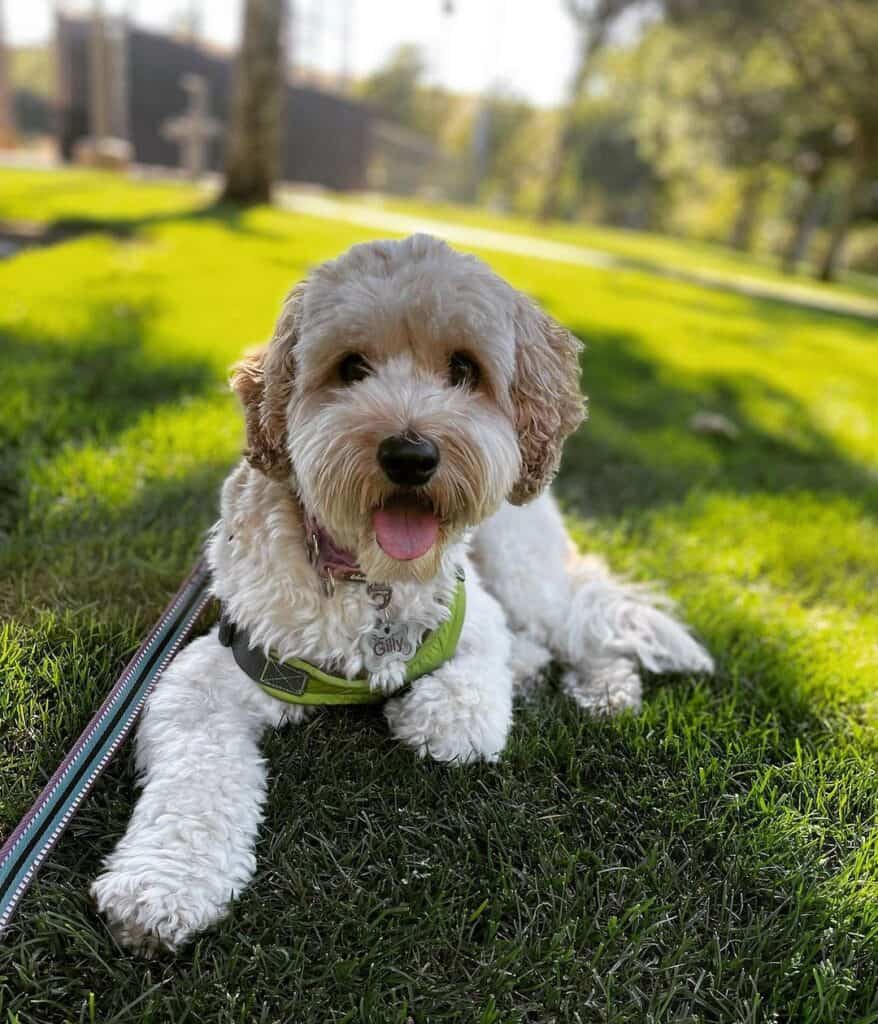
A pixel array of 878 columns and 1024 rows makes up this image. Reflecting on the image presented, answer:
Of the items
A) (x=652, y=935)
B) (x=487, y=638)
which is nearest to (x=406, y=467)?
→ (x=487, y=638)

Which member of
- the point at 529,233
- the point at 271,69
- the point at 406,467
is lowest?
the point at 529,233

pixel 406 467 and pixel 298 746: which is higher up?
pixel 406 467

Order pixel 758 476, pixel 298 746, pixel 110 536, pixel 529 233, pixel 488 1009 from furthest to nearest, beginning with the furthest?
pixel 529 233
pixel 758 476
pixel 110 536
pixel 298 746
pixel 488 1009

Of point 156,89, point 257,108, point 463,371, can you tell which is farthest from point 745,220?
point 463,371

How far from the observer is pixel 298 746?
7.75 ft

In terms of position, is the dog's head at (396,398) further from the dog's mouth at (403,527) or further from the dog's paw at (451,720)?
the dog's paw at (451,720)

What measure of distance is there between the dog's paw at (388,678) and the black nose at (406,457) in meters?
0.60

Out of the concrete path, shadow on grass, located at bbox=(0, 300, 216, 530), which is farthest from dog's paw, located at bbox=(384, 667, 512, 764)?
the concrete path

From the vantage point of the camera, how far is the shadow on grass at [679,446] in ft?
17.4

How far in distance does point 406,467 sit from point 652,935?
4.19 ft

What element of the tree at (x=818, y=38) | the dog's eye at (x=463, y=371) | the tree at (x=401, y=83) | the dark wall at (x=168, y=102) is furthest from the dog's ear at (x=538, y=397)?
the tree at (x=401, y=83)

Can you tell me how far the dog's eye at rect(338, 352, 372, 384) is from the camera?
90.4 inches

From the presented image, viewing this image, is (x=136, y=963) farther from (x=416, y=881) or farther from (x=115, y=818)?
(x=416, y=881)

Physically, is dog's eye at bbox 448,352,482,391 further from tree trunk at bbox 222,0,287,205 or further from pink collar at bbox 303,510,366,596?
tree trunk at bbox 222,0,287,205
